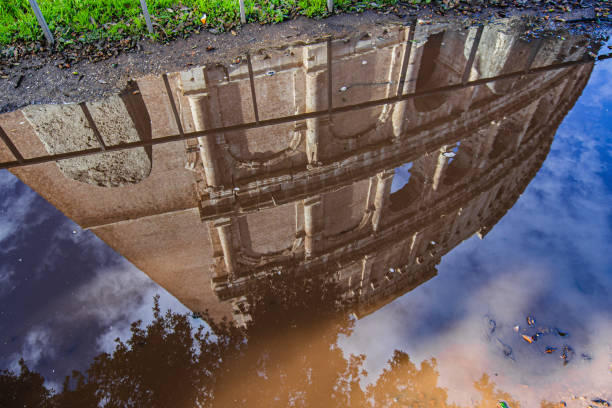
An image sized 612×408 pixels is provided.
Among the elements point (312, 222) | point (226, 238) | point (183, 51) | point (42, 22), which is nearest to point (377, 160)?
point (312, 222)

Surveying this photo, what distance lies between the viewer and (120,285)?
16.2 ft

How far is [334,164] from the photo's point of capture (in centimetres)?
696

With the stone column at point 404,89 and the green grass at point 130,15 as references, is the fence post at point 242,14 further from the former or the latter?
the stone column at point 404,89

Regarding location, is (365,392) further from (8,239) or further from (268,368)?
(8,239)

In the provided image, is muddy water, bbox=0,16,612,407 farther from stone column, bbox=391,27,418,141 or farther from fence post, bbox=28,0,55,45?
fence post, bbox=28,0,55,45

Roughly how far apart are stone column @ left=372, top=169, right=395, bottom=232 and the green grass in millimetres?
4748

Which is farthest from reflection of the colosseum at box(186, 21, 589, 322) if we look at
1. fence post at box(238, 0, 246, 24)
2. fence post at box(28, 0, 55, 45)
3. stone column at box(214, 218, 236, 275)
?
fence post at box(28, 0, 55, 45)

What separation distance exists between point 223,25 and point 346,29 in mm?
2889

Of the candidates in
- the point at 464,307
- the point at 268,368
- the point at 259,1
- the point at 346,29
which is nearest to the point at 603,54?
the point at 346,29

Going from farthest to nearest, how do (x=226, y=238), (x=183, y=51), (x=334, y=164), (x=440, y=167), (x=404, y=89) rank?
(x=183, y=51) → (x=404, y=89) → (x=440, y=167) → (x=334, y=164) → (x=226, y=238)

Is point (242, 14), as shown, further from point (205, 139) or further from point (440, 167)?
point (440, 167)

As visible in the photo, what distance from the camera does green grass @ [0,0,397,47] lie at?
8500 mm

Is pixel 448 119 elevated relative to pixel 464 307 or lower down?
elevated

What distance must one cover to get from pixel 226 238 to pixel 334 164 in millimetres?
2411
